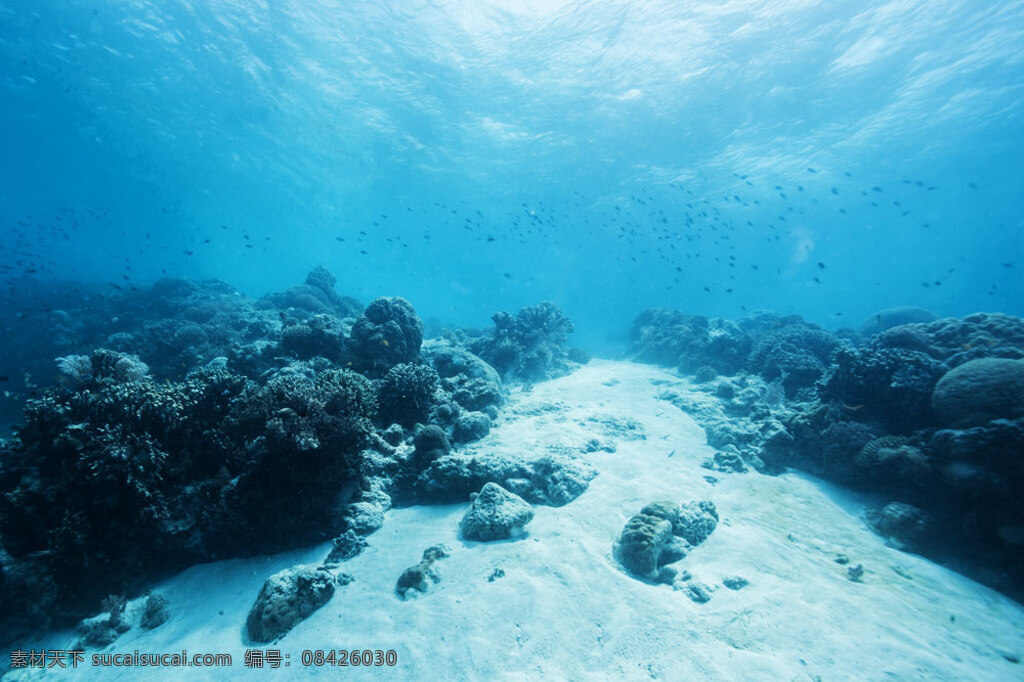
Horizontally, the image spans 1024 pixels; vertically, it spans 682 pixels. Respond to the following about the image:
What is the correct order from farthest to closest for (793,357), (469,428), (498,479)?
(793,357)
(469,428)
(498,479)

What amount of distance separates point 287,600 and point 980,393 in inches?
459

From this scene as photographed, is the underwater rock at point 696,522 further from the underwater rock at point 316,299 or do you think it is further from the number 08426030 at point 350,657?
the underwater rock at point 316,299

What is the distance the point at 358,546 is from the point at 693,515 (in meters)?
5.32

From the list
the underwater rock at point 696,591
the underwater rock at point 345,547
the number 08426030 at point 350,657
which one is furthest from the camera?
the underwater rock at point 345,547

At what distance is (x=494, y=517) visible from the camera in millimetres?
5668

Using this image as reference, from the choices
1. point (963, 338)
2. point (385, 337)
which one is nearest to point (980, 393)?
point (963, 338)

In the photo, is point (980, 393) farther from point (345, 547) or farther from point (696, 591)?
point (345, 547)

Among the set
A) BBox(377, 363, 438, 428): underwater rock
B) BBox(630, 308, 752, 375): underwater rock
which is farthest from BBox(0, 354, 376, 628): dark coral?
BBox(630, 308, 752, 375): underwater rock

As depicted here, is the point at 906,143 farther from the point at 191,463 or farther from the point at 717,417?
Result: the point at 191,463

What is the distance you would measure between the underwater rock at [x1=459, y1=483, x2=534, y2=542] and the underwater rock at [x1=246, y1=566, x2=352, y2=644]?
190 centimetres

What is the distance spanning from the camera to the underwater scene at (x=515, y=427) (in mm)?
4250

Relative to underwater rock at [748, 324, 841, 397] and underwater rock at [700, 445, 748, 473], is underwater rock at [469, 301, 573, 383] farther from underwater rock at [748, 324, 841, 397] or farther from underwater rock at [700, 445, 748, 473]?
underwater rock at [748, 324, 841, 397]

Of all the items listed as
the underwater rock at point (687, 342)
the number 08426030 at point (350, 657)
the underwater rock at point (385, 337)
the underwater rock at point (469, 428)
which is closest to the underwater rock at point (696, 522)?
the number 08426030 at point (350, 657)

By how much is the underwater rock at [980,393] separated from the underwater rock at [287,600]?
→ 10934 millimetres
